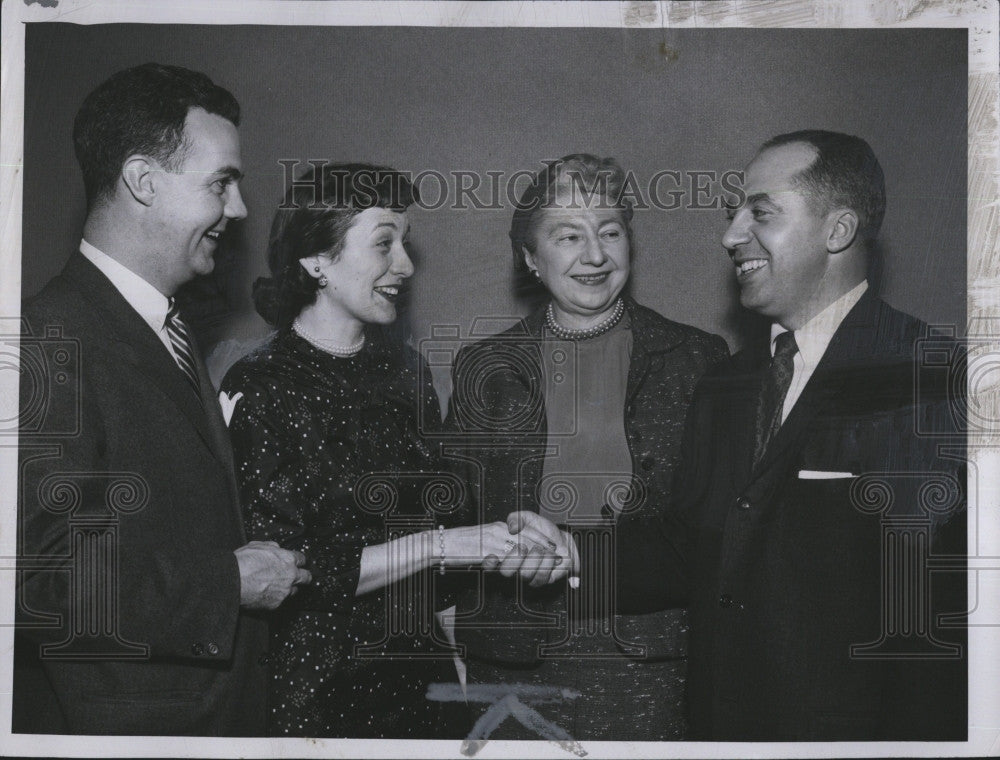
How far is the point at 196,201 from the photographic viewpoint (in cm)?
191

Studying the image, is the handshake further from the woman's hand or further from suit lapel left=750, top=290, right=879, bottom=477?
suit lapel left=750, top=290, right=879, bottom=477

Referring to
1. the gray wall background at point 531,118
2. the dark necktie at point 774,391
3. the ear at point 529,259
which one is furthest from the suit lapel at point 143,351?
the dark necktie at point 774,391

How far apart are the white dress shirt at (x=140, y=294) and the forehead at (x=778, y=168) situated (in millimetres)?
1159

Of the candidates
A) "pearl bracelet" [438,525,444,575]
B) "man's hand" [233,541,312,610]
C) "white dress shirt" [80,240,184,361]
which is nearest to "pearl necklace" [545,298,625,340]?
"pearl bracelet" [438,525,444,575]

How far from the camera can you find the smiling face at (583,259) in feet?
6.30

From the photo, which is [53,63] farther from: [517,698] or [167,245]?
[517,698]

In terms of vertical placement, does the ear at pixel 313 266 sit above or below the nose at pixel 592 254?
below

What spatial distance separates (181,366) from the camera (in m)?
A: 1.89

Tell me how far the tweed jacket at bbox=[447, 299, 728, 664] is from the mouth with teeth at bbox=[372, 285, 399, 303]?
21 centimetres

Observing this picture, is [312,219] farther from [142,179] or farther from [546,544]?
[546,544]

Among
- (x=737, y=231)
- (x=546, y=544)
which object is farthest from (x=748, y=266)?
(x=546, y=544)

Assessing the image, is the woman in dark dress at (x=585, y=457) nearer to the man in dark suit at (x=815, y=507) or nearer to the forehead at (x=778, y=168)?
the man in dark suit at (x=815, y=507)

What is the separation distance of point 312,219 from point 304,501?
0.54 meters

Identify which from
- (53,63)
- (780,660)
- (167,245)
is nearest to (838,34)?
(780,660)
